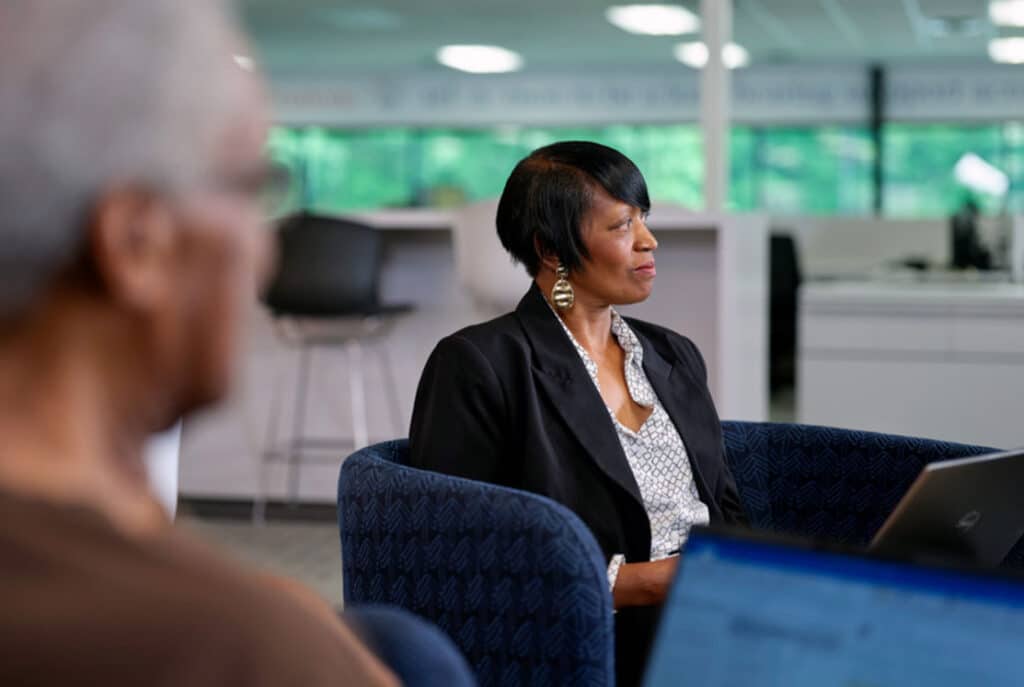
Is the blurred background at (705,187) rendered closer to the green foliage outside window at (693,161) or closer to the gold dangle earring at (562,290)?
the green foliage outside window at (693,161)

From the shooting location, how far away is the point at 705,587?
84 cm

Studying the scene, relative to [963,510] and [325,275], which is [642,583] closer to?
[963,510]

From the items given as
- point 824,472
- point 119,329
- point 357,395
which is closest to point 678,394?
point 824,472

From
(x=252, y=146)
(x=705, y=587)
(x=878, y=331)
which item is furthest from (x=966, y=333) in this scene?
(x=252, y=146)

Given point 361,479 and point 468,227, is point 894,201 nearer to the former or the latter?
point 468,227

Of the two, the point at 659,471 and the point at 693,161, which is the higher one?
the point at 693,161

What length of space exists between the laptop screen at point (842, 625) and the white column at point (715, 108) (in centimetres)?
430

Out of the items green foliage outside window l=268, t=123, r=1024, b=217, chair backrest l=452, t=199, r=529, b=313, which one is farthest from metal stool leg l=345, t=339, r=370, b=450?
green foliage outside window l=268, t=123, r=1024, b=217

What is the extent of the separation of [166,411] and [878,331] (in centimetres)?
454

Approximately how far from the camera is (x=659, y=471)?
73.4 inches

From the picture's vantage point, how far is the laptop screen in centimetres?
79

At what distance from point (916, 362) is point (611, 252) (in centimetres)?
320

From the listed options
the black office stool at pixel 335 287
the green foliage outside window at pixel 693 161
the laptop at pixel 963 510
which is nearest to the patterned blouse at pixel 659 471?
the laptop at pixel 963 510

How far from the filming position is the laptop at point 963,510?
1.27 meters
